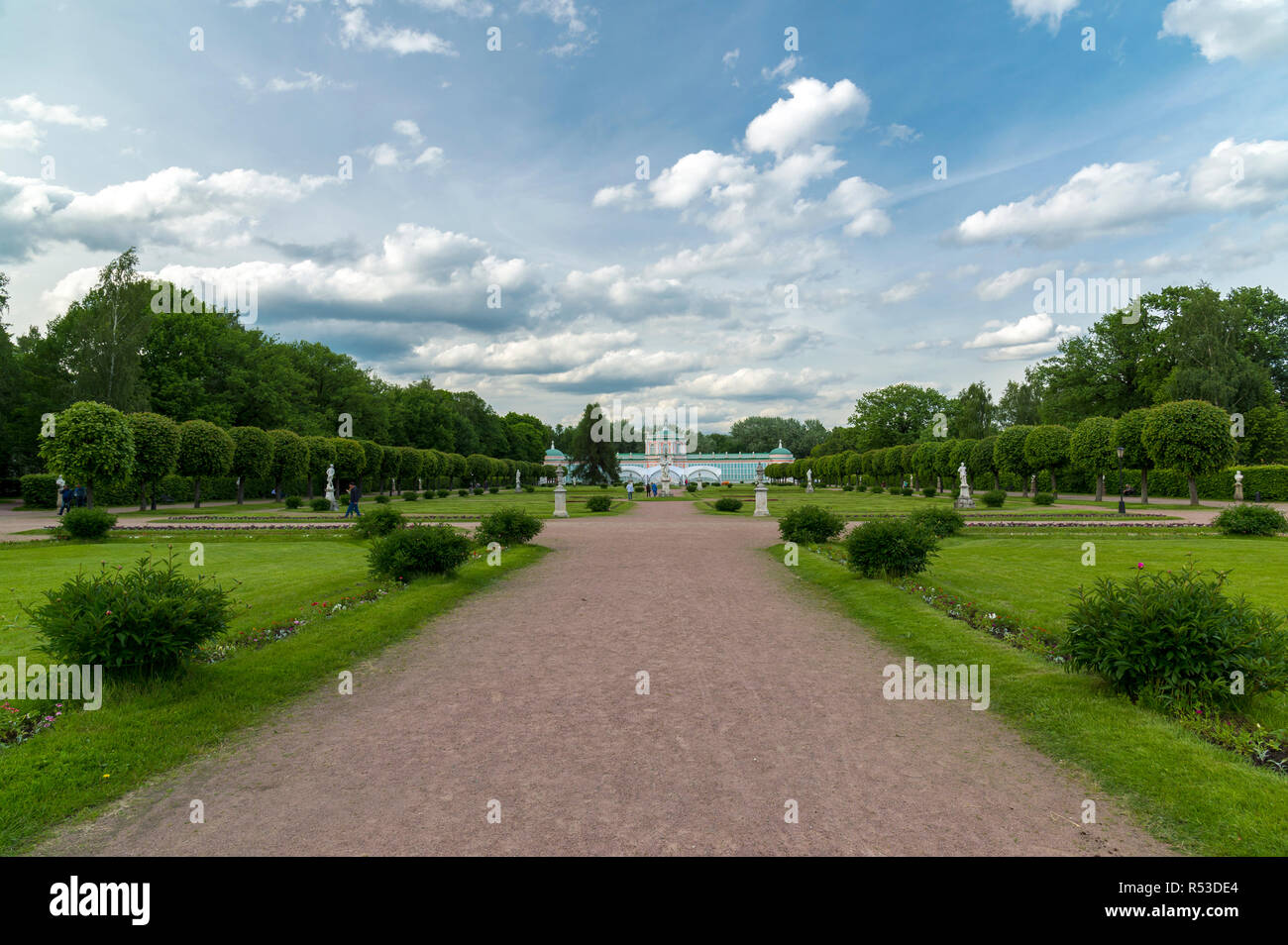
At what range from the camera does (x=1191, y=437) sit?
34.1 metres

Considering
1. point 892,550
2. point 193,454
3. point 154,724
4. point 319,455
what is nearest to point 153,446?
point 193,454

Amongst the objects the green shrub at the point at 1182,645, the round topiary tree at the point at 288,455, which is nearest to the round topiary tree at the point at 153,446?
the round topiary tree at the point at 288,455

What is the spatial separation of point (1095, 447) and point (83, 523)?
49.1 m

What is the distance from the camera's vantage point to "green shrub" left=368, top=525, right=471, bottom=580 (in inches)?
520

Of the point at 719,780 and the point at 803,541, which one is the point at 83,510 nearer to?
the point at 803,541

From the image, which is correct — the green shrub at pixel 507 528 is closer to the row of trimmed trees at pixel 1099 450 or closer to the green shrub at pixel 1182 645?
the green shrub at pixel 1182 645

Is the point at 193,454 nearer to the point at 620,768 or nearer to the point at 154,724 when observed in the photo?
the point at 154,724

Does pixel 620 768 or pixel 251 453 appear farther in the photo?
pixel 251 453

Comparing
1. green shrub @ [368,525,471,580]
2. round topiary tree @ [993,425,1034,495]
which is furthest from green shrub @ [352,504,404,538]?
round topiary tree @ [993,425,1034,495]

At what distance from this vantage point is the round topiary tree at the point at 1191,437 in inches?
1337

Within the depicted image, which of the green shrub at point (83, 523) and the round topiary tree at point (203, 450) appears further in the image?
the round topiary tree at point (203, 450)

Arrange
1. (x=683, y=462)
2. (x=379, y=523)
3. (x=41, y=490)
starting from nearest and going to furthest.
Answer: (x=379, y=523) < (x=41, y=490) < (x=683, y=462)

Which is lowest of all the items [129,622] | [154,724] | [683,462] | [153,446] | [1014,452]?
[154,724]

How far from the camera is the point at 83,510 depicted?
826 inches
